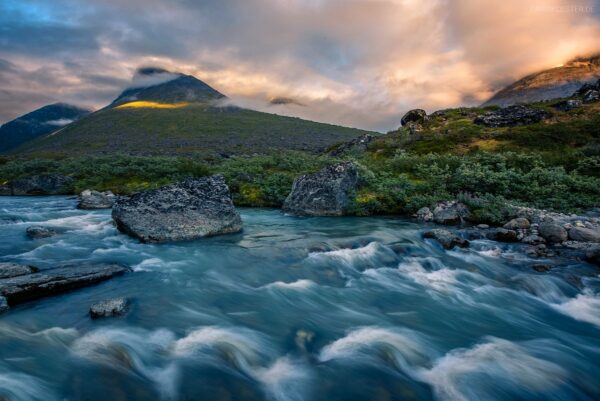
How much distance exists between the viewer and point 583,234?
12883 millimetres

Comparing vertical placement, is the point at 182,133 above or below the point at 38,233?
above

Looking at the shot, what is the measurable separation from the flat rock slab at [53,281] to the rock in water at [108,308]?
160 cm

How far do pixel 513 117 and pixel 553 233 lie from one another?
4655 centimetres

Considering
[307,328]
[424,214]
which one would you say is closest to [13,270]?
[307,328]

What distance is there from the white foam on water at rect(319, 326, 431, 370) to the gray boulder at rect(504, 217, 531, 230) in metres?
9.94

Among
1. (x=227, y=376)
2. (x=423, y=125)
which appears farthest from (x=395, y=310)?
(x=423, y=125)

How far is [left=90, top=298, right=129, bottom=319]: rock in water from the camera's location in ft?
22.5

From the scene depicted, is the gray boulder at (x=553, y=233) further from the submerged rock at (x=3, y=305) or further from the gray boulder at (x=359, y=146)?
the gray boulder at (x=359, y=146)

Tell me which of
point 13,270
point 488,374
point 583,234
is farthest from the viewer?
point 583,234

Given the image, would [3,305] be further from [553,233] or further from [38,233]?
→ [553,233]

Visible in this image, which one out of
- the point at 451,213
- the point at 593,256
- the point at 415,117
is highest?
the point at 415,117

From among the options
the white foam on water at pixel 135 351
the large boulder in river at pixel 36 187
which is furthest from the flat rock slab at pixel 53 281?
the large boulder in river at pixel 36 187

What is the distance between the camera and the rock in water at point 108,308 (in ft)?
22.5

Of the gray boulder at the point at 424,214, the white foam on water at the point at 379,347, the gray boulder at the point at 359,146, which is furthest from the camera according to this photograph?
the gray boulder at the point at 359,146
